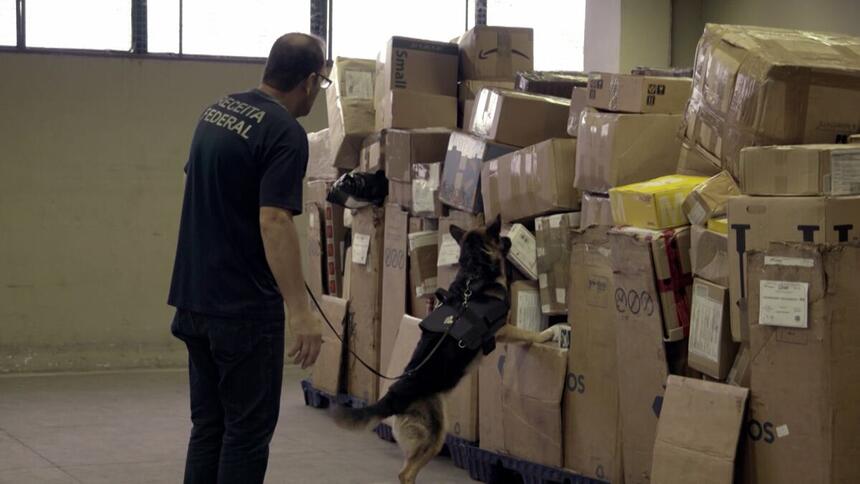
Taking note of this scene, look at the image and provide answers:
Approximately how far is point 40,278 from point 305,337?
515 cm

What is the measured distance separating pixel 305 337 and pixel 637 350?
1386mm

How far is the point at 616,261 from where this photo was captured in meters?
3.94

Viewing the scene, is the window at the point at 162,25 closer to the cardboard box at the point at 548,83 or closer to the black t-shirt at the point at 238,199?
the cardboard box at the point at 548,83

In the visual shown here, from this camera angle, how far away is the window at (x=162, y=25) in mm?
7785

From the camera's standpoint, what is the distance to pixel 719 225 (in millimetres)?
3605

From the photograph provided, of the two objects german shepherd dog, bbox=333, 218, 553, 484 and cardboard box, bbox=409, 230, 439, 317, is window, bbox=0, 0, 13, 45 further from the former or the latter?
german shepherd dog, bbox=333, 218, 553, 484

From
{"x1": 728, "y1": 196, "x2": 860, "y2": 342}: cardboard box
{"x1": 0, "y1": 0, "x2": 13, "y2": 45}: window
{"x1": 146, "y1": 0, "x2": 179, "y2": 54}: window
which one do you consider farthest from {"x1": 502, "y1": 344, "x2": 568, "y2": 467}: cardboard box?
{"x1": 0, "y1": 0, "x2": 13, "y2": 45}: window

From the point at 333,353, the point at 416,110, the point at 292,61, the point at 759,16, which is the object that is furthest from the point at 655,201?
the point at 759,16

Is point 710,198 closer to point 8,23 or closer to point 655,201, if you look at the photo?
point 655,201

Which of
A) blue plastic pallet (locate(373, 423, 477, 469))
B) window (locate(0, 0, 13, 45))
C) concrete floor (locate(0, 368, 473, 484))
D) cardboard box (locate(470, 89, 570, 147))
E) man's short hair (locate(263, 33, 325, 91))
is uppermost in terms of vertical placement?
window (locate(0, 0, 13, 45))

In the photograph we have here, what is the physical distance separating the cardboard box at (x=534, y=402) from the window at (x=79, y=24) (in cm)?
438

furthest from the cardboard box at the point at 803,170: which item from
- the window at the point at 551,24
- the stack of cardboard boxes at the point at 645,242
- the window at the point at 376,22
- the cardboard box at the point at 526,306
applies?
the window at the point at 551,24

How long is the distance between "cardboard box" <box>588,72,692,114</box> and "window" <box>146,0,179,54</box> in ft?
14.1

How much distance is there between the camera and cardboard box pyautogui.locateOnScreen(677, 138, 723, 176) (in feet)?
12.9
